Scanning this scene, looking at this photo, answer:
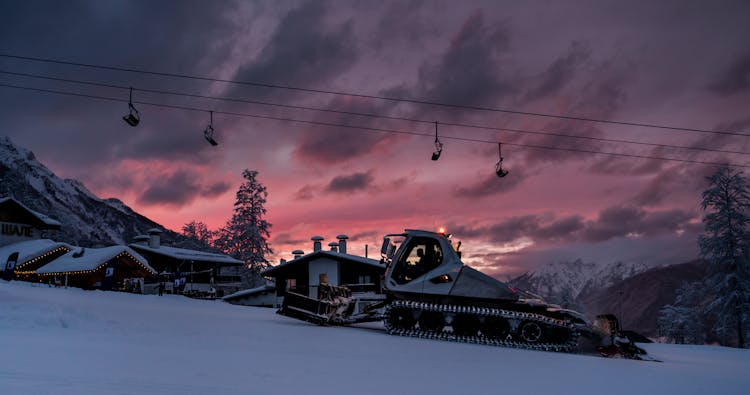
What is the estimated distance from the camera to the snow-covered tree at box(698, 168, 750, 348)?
3331 cm

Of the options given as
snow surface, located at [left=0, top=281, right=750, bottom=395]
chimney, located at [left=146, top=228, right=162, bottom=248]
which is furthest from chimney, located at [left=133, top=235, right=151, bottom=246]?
snow surface, located at [left=0, top=281, right=750, bottom=395]

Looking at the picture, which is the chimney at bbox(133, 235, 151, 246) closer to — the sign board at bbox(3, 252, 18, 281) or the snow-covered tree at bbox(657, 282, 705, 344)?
the sign board at bbox(3, 252, 18, 281)

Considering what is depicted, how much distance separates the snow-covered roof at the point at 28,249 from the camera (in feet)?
144

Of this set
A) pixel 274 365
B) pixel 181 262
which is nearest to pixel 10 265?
pixel 274 365

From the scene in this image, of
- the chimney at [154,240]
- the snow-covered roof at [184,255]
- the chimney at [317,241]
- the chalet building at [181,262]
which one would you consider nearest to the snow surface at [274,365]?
the chimney at [317,241]

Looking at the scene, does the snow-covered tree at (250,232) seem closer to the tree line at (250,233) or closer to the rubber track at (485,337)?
the tree line at (250,233)

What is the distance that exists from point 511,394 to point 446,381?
95 centimetres

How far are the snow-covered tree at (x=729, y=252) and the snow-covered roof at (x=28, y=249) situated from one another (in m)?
55.4

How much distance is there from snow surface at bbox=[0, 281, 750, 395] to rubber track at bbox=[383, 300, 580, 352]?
0.83 meters

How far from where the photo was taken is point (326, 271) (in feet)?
150

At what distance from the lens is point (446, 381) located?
6.83m

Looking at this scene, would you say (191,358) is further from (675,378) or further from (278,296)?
(278,296)

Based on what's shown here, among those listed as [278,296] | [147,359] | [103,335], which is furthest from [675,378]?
[278,296]

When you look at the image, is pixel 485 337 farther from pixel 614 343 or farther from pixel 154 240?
pixel 154 240
